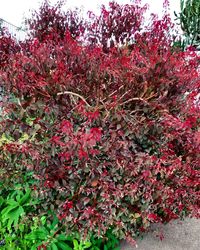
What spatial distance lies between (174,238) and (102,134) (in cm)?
158

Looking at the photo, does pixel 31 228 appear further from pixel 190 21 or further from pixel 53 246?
pixel 190 21

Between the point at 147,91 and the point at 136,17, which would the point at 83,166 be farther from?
the point at 136,17

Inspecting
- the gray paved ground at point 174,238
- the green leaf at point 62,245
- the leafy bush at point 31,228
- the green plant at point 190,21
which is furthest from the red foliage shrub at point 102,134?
the green plant at point 190,21

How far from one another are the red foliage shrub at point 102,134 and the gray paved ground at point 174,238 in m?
0.43

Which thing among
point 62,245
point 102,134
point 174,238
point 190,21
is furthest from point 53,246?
point 190,21

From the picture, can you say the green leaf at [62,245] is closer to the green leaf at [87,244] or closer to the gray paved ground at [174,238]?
the green leaf at [87,244]

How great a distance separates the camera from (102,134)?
2686 mm

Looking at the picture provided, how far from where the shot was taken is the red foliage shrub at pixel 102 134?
2688 mm

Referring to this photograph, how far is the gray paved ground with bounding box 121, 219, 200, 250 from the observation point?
11.4 ft

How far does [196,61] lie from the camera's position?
372 cm

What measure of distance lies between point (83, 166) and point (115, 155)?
242 mm

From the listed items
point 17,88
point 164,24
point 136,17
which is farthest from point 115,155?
point 136,17

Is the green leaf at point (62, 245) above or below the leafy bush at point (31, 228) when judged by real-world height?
below

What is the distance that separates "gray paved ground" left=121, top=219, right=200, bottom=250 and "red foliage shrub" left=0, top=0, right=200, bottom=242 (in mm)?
434
